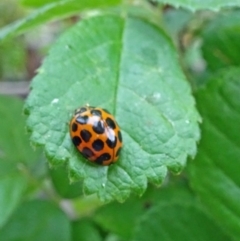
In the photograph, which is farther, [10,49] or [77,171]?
[10,49]

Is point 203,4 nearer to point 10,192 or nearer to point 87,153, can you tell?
point 87,153

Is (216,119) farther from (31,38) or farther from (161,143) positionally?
(31,38)

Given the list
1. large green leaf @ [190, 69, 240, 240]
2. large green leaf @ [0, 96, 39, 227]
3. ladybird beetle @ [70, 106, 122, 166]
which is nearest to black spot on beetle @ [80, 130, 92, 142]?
ladybird beetle @ [70, 106, 122, 166]

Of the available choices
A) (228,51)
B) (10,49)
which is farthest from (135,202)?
(10,49)

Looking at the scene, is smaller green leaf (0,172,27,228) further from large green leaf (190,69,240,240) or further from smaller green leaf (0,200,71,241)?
large green leaf (190,69,240,240)

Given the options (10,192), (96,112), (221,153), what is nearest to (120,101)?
(96,112)

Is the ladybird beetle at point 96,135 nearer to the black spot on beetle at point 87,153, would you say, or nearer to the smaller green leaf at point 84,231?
the black spot on beetle at point 87,153

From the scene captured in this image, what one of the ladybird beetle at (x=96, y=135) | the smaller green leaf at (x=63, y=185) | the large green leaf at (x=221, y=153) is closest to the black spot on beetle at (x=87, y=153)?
the ladybird beetle at (x=96, y=135)

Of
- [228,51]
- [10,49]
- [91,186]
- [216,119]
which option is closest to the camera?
[91,186]
